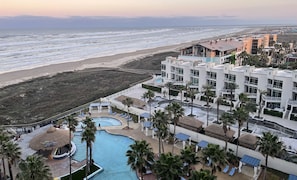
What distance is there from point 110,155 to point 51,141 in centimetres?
691

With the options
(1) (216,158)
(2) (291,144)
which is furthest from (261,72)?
(1) (216,158)

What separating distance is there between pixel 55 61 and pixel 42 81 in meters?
29.5

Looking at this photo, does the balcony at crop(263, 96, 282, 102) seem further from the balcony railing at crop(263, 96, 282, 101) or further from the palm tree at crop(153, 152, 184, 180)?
the palm tree at crop(153, 152, 184, 180)

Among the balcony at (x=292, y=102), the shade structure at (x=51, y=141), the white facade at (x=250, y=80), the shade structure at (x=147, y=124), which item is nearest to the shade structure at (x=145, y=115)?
the shade structure at (x=147, y=124)

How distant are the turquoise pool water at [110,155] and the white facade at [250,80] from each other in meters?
20.1

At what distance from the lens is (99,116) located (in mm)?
43125

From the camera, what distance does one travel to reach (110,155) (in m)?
31.4

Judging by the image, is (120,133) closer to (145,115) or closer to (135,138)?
(135,138)

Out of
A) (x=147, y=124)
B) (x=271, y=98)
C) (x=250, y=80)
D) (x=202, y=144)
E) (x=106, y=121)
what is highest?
(x=250, y=80)

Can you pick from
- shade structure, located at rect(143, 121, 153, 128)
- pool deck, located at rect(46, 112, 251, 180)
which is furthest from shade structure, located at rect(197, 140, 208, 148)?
shade structure, located at rect(143, 121, 153, 128)

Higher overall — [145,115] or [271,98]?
[271,98]

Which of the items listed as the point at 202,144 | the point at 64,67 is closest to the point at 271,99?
the point at 202,144

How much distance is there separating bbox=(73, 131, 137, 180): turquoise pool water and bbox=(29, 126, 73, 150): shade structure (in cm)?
244

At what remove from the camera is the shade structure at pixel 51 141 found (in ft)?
95.9
